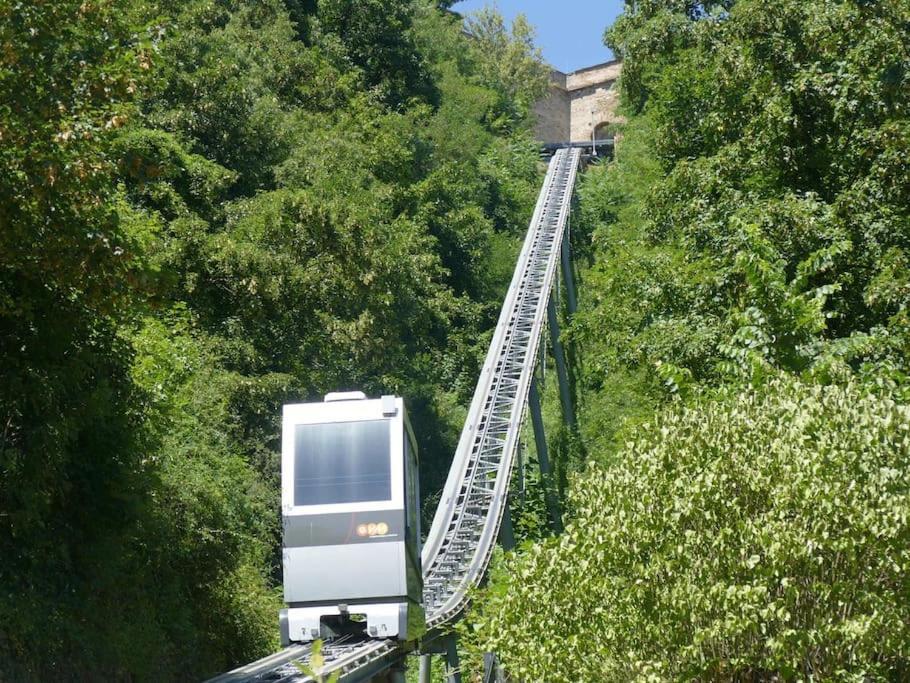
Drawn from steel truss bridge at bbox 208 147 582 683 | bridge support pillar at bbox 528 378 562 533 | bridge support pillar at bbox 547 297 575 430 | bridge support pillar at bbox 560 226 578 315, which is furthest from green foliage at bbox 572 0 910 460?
bridge support pillar at bbox 560 226 578 315

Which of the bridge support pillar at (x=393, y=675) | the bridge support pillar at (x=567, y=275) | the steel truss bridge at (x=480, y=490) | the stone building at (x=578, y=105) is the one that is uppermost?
the stone building at (x=578, y=105)

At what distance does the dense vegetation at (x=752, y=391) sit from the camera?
9.77 meters

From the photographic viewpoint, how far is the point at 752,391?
1270cm

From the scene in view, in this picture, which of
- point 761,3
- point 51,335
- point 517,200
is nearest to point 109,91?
point 51,335

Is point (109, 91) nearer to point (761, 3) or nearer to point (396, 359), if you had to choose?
point (761, 3)

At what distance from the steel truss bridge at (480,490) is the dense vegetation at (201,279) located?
2298 millimetres

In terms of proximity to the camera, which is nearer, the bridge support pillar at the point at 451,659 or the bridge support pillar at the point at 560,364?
the bridge support pillar at the point at 451,659

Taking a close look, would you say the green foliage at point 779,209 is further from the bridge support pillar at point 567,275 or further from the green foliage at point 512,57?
the green foliage at point 512,57

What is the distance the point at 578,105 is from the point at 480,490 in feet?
168

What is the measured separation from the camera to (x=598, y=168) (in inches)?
2005

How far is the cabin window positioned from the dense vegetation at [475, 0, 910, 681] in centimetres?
185

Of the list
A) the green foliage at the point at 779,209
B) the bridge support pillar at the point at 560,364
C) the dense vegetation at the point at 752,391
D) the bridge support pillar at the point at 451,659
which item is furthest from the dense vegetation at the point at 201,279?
the green foliage at the point at 779,209

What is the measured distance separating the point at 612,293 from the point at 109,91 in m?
14.7

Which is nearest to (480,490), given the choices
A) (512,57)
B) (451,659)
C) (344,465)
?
(451,659)
